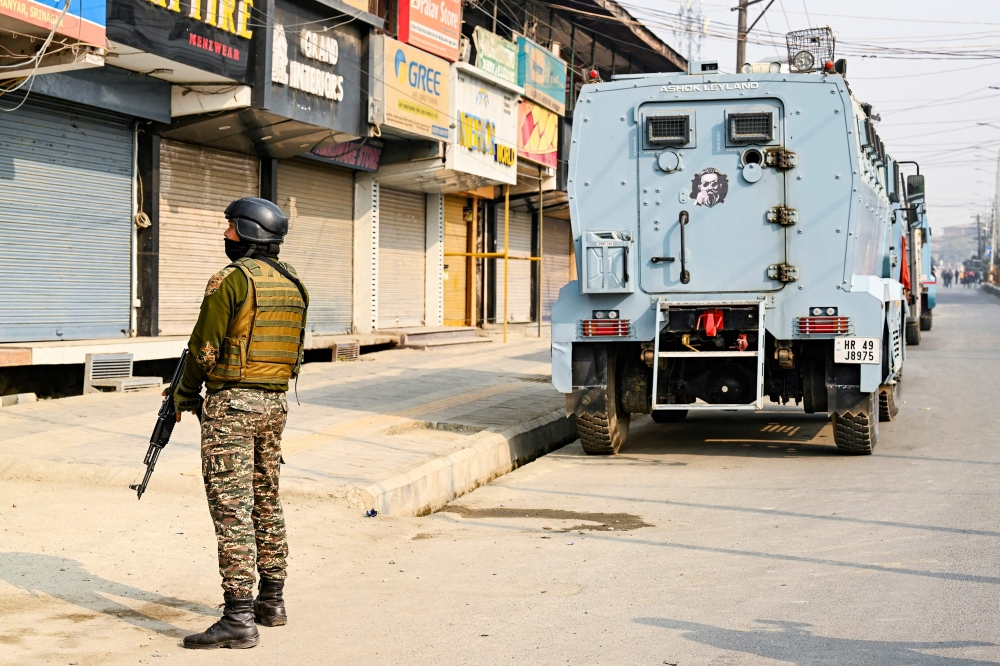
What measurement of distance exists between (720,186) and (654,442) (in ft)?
9.03

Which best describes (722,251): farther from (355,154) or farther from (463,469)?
(355,154)

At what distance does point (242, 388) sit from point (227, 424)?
0.16 metres

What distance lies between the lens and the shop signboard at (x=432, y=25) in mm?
18938

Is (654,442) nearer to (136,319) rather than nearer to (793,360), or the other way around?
(793,360)

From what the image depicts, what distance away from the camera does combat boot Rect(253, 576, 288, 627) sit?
4676mm

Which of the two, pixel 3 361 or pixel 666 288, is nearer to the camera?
pixel 666 288

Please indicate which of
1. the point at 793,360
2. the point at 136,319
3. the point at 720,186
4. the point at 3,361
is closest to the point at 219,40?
the point at 136,319

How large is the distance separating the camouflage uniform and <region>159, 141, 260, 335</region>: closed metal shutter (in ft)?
37.3

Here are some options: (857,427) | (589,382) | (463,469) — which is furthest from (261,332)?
(857,427)

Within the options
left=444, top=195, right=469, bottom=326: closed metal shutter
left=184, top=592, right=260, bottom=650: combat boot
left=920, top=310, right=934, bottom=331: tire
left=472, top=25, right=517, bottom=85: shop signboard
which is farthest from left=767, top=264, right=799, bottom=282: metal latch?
left=920, top=310, right=934, bottom=331: tire

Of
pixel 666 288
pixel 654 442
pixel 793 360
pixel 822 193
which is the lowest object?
pixel 654 442

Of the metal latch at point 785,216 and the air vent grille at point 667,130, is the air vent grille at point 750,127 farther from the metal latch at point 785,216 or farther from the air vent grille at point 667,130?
the metal latch at point 785,216

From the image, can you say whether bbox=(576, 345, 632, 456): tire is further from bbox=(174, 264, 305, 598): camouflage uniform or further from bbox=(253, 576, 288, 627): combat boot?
bbox=(174, 264, 305, 598): camouflage uniform

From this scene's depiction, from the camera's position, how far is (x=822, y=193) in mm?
9086
